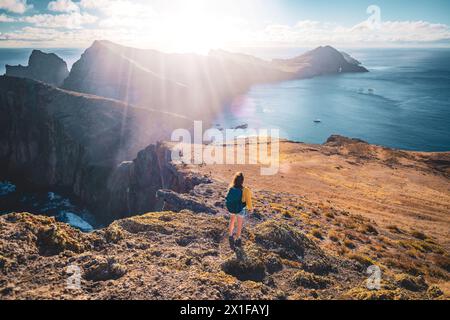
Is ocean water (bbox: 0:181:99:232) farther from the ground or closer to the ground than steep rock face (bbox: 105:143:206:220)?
closer to the ground

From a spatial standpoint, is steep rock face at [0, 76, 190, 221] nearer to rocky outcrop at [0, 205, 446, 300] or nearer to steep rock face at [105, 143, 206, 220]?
steep rock face at [105, 143, 206, 220]

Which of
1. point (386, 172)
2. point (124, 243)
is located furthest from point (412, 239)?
point (386, 172)

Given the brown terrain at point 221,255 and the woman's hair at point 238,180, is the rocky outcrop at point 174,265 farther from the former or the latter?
the woman's hair at point 238,180

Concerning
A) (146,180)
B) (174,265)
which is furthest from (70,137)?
(174,265)

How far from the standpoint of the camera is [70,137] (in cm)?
8575

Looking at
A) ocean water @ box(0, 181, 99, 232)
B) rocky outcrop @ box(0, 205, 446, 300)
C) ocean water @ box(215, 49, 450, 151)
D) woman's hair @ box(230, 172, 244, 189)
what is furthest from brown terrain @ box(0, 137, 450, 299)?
ocean water @ box(215, 49, 450, 151)

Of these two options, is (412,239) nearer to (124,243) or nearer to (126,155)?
(124,243)

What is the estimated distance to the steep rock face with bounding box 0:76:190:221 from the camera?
7962cm

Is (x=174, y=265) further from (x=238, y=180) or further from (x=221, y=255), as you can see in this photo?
(x=238, y=180)

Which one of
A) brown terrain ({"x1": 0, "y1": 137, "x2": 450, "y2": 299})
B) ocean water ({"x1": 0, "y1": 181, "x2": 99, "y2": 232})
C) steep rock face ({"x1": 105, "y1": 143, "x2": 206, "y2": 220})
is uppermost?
brown terrain ({"x1": 0, "y1": 137, "x2": 450, "y2": 299})

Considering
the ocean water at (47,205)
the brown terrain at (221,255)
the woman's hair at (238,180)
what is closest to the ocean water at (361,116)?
the ocean water at (47,205)

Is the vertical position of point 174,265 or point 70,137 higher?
point 174,265

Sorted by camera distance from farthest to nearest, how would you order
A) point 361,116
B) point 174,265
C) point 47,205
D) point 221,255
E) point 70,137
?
point 361,116 → point 70,137 → point 47,205 → point 221,255 → point 174,265

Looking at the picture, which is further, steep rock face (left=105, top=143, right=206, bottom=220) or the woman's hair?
steep rock face (left=105, top=143, right=206, bottom=220)
